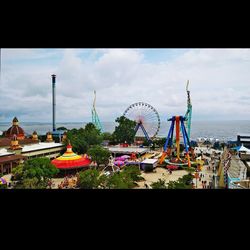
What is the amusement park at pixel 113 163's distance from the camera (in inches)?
296

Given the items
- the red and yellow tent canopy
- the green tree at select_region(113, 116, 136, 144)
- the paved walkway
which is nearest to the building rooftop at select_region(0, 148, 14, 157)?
the red and yellow tent canopy

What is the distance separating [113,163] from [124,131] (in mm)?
7238

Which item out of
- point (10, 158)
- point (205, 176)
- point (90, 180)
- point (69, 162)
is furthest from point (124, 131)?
point (90, 180)

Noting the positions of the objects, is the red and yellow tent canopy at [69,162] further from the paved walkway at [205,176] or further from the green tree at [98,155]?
the paved walkway at [205,176]

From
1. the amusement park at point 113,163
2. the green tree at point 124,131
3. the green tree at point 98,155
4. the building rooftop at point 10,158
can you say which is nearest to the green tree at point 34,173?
the amusement park at point 113,163

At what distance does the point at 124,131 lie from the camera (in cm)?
1925

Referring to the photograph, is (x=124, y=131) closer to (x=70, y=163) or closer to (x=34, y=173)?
(x=70, y=163)

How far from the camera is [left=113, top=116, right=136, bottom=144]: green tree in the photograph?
63.0 feet

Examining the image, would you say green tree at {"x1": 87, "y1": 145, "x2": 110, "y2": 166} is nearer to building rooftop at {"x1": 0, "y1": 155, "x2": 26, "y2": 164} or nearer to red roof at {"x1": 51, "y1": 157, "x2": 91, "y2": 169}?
red roof at {"x1": 51, "y1": 157, "x2": 91, "y2": 169}

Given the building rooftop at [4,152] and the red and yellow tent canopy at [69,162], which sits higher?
the building rooftop at [4,152]
